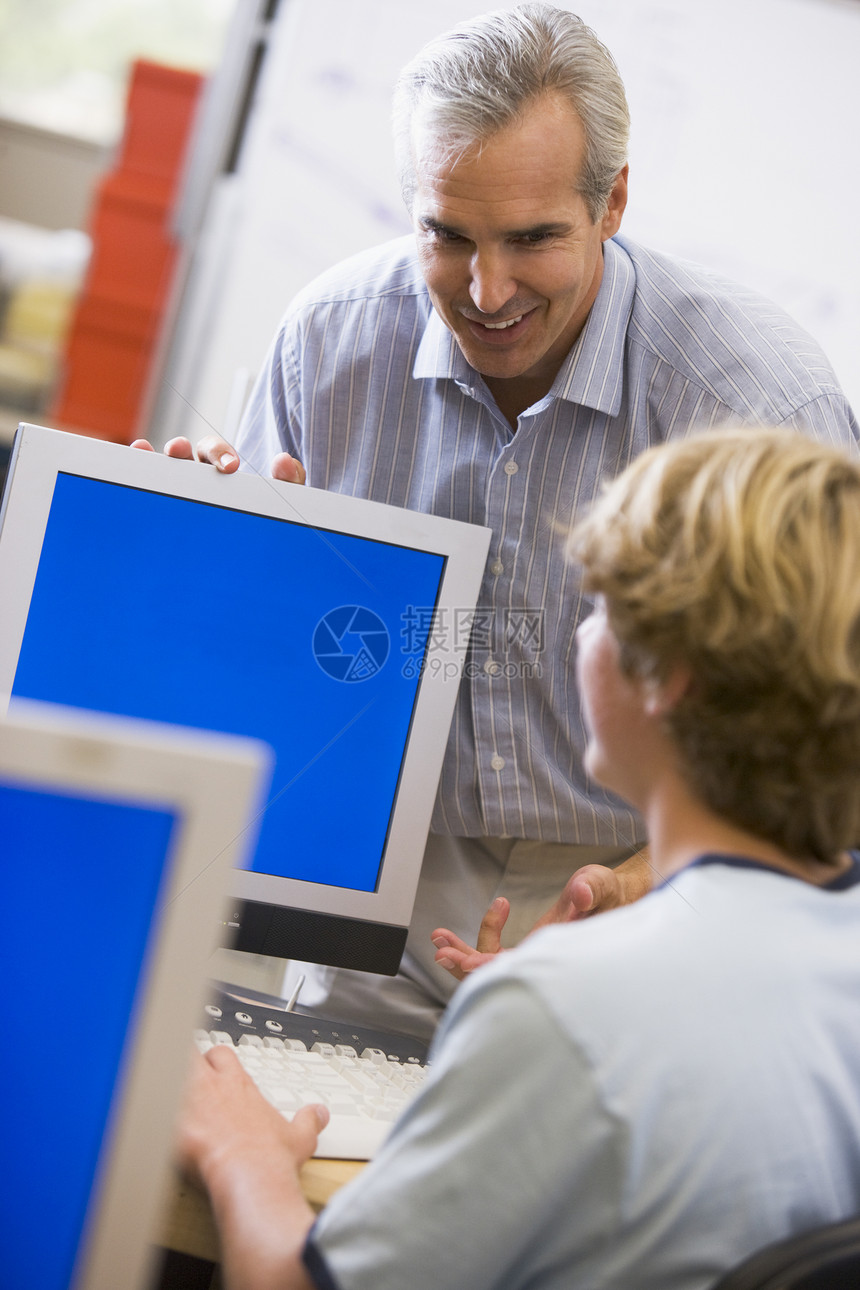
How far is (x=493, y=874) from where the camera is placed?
1198 mm

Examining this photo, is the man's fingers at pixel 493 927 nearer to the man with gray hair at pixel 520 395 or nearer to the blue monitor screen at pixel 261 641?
the man with gray hair at pixel 520 395

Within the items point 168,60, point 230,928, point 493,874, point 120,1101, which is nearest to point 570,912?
point 493,874

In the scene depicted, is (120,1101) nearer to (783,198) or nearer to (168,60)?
(783,198)

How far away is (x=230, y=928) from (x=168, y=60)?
2.40 m

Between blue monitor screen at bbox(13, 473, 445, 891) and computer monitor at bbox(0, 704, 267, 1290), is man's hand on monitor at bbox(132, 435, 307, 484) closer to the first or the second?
blue monitor screen at bbox(13, 473, 445, 891)

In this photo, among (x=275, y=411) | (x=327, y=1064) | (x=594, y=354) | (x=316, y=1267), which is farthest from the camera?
(x=275, y=411)

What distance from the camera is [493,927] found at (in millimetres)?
1108

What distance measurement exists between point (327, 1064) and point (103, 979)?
0.52 m

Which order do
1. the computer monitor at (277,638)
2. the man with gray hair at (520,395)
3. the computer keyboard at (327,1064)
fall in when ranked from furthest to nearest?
the man with gray hair at (520,395), the computer monitor at (277,638), the computer keyboard at (327,1064)

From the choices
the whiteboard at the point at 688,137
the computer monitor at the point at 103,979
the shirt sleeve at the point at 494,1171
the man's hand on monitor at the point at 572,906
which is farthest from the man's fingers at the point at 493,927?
the whiteboard at the point at 688,137

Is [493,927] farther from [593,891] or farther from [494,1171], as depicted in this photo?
[494,1171]

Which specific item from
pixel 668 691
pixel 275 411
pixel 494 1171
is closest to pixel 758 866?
pixel 668 691

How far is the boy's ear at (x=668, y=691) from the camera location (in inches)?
26.3

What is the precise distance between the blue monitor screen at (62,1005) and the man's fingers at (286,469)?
703mm
